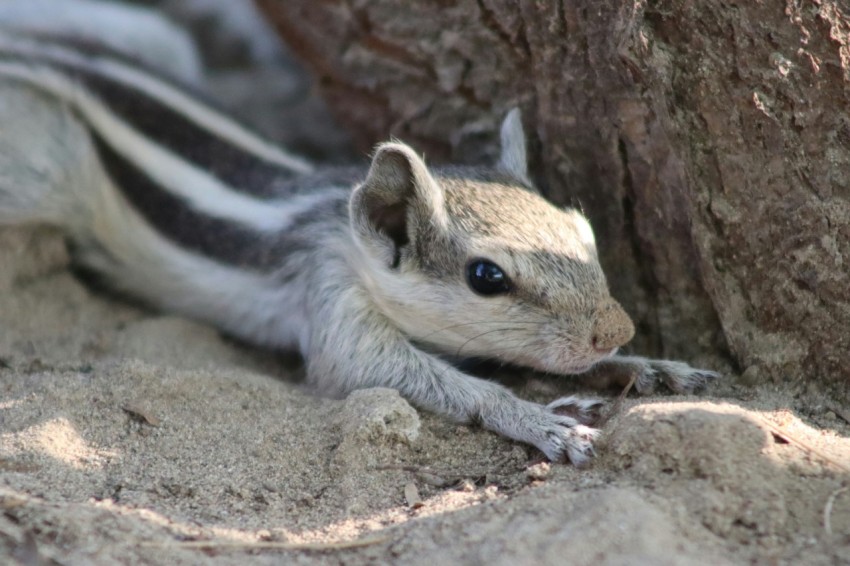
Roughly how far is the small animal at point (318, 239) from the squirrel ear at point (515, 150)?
0.03ft

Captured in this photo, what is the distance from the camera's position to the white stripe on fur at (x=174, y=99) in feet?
18.8

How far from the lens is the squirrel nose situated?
4.06 m

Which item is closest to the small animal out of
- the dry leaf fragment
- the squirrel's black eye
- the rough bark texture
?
the squirrel's black eye

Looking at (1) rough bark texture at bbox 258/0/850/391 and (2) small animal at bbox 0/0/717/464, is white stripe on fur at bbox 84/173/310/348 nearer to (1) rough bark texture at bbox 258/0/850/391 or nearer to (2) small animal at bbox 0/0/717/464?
(2) small animal at bbox 0/0/717/464

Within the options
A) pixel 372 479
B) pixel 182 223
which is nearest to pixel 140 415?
pixel 372 479

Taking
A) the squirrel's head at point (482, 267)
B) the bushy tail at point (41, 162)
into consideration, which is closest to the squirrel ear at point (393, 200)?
the squirrel's head at point (482, 267)

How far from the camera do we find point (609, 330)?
406 centimetres

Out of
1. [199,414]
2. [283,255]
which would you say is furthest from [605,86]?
[199,414]

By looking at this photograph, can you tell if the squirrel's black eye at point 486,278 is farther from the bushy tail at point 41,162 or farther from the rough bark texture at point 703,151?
the bushy tail at point 41,162

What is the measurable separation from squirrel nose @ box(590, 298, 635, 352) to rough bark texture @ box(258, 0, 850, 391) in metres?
0.49

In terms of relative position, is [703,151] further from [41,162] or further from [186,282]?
[41,162]

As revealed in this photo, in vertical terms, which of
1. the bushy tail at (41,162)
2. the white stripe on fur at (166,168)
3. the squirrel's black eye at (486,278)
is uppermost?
the squirrel's black eye at (486,278)

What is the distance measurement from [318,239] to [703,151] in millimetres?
2070

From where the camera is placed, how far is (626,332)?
13.4ft
